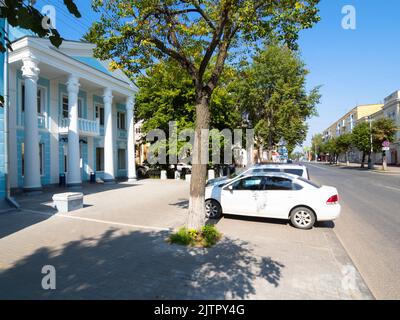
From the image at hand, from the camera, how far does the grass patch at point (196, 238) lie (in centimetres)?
544

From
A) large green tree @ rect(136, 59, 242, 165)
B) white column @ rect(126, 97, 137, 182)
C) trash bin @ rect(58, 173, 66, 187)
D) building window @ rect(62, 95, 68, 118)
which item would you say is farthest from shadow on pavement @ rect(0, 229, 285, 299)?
white column @ rect(126, 97, 137, 182)

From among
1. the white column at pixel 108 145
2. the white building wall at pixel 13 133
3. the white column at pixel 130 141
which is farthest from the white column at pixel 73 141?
the white column at pixel 130 141

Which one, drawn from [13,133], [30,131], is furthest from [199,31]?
[13,133]

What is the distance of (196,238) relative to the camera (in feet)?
18.4

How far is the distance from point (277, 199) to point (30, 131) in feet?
38.9

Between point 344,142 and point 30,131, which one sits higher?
point 344,142

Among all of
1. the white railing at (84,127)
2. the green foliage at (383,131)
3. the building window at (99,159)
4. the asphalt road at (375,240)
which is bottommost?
the asphalt road at (375,240)

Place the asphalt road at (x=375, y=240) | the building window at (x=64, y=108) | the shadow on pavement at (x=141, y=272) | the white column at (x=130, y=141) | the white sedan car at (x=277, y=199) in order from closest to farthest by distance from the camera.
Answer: the shadow on pavement at (x=141, y=272), the asphalt road at (x=375, y=240), the white sedan car at (x=277, y=199), the building window at (x=64, y=108), the white column at (x=130, y=141)

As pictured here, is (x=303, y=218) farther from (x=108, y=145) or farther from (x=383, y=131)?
(x=383, y=131)

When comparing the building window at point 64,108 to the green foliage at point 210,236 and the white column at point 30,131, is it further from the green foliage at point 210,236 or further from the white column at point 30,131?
the green foliage at point 210,236

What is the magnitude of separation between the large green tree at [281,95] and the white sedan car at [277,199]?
2058cm

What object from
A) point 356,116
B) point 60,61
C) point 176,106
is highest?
point 356,116

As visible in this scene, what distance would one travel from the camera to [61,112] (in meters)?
16.7
